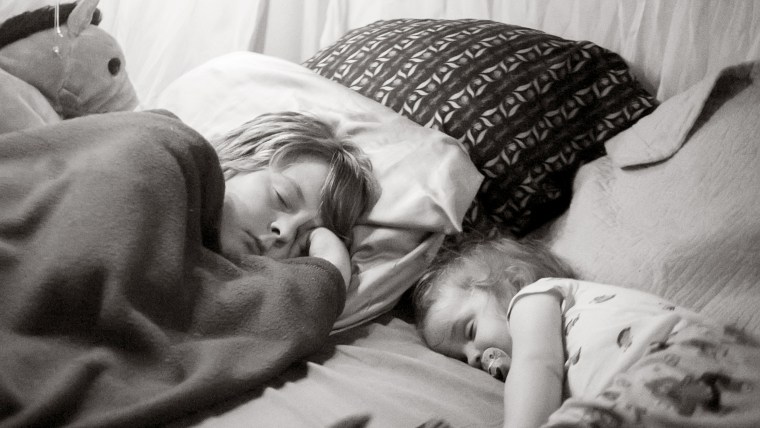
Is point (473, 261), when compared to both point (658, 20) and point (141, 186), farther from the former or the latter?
point (658, 20)

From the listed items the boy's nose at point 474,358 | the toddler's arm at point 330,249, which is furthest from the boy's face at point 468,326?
the toddler's arm at point 330,249

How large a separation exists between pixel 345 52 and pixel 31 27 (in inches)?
22.2

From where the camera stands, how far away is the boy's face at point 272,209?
98 cm

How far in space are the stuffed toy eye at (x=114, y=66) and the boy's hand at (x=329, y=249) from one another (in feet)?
1.73

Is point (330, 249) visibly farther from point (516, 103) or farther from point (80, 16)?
point (80, 16)

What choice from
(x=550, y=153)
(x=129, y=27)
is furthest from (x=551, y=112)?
(x=129, y=27)

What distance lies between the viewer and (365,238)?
1.06 meters

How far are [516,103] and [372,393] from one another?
0.61 m

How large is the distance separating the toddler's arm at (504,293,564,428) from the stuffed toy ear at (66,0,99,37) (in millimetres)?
881

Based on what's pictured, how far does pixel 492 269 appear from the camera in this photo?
0.99 metres

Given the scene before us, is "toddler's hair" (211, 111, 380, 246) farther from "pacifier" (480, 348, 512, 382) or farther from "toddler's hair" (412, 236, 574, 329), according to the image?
"pacifier" (480, 348, 512, 382)

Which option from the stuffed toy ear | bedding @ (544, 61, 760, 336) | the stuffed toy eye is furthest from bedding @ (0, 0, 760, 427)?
the stuffed toy ear

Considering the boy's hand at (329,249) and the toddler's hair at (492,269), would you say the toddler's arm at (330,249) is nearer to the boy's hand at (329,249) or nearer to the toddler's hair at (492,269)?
the boy's hand at (329,249)

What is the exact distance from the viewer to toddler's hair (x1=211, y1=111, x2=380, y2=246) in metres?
1.04
